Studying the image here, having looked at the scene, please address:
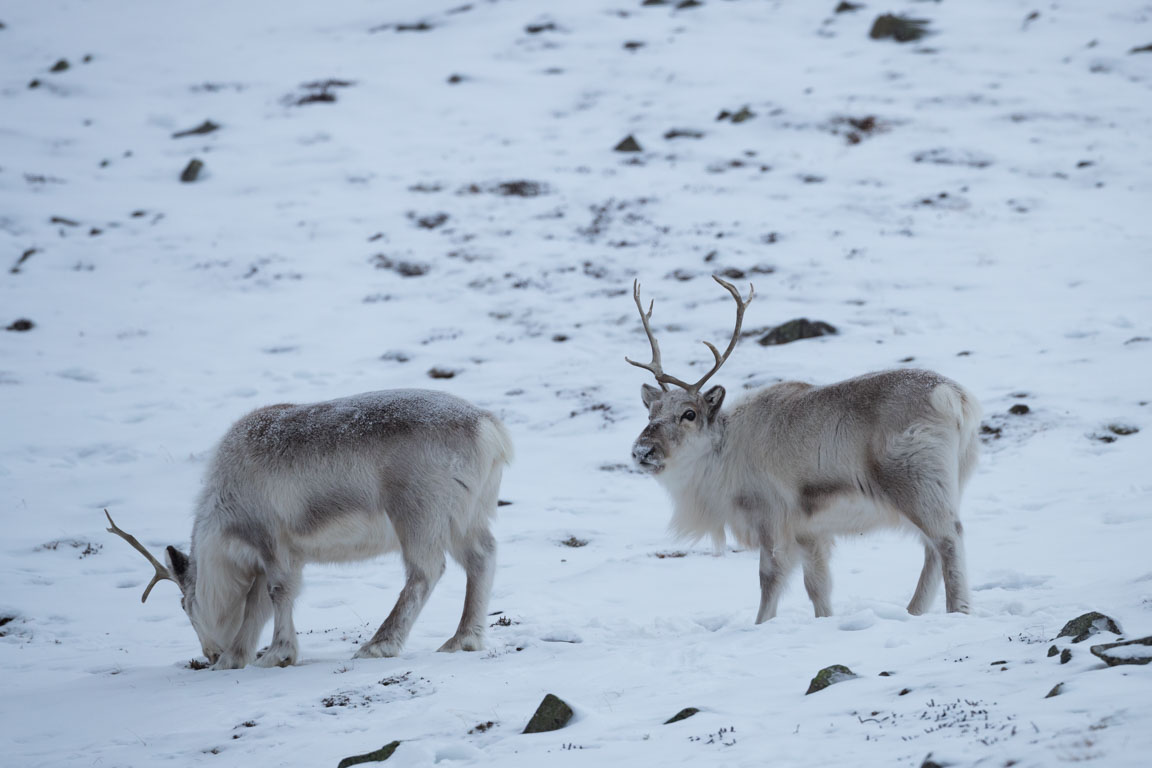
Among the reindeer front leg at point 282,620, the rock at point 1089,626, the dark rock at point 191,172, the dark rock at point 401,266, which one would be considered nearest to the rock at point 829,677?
the rock at point 1089,626

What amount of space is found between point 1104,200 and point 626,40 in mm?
14402

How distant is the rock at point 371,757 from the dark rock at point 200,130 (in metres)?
21.1

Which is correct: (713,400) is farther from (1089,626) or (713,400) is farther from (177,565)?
(177,565)

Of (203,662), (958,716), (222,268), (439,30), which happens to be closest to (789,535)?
(958,716)

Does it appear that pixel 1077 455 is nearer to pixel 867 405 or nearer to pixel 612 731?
pixel 867 405

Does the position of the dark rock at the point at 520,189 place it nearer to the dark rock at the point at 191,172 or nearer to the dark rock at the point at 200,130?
the dark rock at the point at 191,172

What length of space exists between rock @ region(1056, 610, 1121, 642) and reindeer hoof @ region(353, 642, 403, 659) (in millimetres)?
3432

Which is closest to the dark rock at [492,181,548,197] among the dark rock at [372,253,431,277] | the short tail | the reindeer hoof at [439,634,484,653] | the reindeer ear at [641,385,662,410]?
the dark rock at [372,253,431,277]

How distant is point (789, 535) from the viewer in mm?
6488

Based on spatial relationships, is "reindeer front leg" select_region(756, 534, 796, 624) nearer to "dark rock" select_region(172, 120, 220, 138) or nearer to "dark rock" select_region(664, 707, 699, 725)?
"dark rock" select_region(664, 707, 699, 725)

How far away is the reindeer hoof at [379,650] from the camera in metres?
5.94

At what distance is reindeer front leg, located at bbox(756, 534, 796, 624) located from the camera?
20.7 ft

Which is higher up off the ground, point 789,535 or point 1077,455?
point 789,535

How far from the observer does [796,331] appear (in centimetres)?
1274
